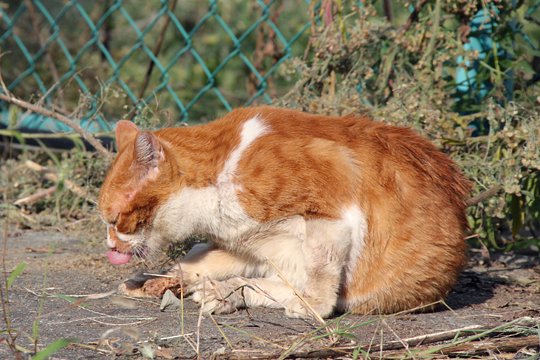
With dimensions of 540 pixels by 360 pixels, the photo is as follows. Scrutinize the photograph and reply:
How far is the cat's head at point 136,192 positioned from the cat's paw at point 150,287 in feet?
0.38

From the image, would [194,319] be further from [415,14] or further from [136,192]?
[415,14]

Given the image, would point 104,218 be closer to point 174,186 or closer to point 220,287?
point 174,186

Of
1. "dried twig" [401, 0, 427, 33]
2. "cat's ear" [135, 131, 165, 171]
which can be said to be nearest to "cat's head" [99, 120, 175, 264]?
"cat's ear" [135, 131, 165, 171]

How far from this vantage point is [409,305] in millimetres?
2371

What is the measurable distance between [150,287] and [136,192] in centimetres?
30

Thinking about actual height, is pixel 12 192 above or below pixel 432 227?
below

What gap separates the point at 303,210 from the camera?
90.0 inches

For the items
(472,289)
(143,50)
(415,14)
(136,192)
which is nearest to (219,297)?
(136,192)

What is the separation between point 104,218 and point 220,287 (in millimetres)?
400

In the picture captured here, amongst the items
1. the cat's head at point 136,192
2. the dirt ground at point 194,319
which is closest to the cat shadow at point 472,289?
the dirt ground at point 194,319

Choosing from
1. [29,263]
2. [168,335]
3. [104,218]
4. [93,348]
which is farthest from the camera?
[29,263]

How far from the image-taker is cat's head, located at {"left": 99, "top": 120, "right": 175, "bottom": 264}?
2346 mm

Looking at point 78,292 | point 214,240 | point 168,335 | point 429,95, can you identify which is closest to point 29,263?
point 78,292

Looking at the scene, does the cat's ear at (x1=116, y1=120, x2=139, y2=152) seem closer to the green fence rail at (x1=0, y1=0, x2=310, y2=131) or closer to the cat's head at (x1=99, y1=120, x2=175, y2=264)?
the cat's head at (x1=99, y1=120, x2=175, y2=264)
